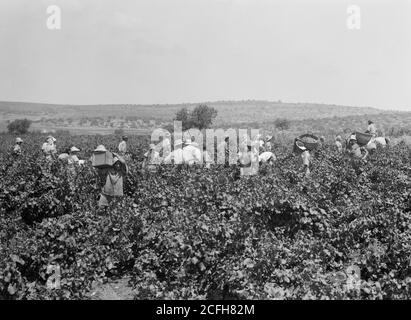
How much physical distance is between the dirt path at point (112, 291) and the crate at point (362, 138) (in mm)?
7365

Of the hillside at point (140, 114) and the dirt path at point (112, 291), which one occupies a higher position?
the hillside at point (140, 114)

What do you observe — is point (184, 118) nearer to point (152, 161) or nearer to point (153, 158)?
point (153, 158)

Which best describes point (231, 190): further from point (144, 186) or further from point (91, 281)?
point (91, 281)

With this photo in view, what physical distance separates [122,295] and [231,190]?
2.78m

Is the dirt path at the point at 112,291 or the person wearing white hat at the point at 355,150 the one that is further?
the person wearing white hat at the point at 355,150

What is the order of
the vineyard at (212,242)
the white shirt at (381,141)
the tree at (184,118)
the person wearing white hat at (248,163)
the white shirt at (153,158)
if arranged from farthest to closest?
the tree at (184,118)
the white shirt at (381,141)
the white shirt at (153,158)
the person wearing white hat at (248,163)
the vineyard at (212,242)

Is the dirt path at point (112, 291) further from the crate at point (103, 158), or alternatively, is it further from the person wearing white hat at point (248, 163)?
the person wearing white hat at point (248, 163)

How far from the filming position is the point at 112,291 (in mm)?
5137

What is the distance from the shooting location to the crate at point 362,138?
35.7ft

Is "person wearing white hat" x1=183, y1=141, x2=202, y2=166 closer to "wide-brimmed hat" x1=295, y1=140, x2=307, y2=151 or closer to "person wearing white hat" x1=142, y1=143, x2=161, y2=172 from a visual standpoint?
"person wearing white hat" x1=142, y1=143, x2=161, y2=172

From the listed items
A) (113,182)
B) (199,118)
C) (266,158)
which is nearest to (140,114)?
(199,118)

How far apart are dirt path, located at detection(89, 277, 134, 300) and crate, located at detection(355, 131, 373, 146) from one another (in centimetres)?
736

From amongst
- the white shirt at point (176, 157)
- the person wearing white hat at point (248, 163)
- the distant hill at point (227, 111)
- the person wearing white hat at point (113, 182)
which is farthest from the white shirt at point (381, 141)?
the distant hill at point (227, 111)

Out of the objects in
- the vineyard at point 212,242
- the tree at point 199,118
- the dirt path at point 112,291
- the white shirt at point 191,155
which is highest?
the tree at point 199,118
